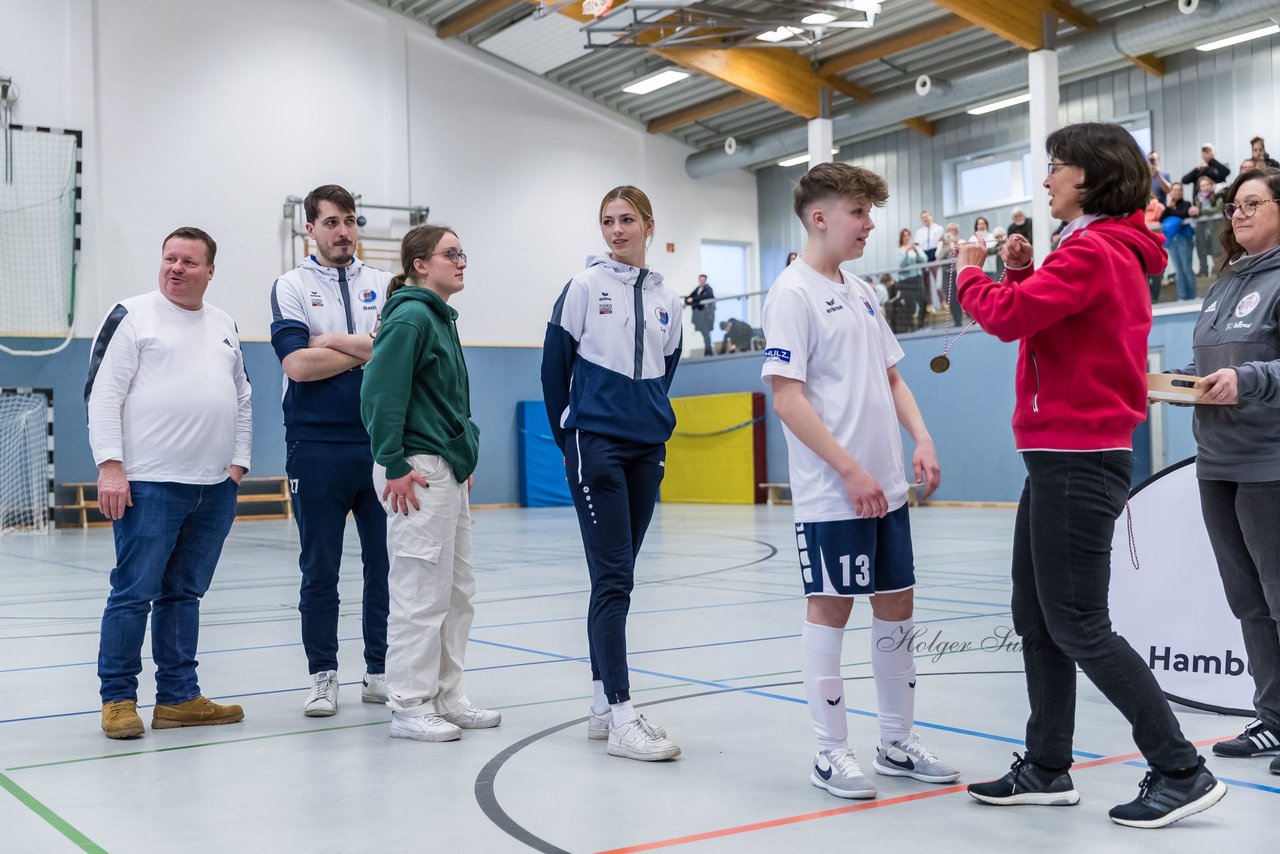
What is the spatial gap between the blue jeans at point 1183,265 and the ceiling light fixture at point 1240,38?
5.00 m

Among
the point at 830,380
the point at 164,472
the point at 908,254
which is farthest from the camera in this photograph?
the point at 908,254

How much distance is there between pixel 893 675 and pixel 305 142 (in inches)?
791

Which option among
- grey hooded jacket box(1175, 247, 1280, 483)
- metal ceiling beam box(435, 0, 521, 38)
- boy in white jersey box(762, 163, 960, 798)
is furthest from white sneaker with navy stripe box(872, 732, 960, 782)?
metal ceiling beam box(435, 0, 521, 38)

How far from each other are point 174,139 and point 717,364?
10.4 metres

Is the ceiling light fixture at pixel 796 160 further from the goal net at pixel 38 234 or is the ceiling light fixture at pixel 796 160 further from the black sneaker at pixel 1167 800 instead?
the black sneaker at pixel 1167 800

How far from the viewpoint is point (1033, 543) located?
2961 millimetres

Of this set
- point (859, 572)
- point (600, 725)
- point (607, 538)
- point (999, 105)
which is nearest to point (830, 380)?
point (859, 572)

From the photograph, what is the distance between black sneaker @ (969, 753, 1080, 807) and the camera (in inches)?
121

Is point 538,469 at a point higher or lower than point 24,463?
lower

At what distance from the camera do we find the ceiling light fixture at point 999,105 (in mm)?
21234

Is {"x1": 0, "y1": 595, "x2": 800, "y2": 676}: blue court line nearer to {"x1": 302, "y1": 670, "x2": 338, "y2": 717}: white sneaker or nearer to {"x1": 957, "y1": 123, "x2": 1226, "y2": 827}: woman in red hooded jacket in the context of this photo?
{"x1": 302, "y1": 670, "x2": 338, "y2": 717}: white sneaker

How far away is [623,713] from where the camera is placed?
148 inches

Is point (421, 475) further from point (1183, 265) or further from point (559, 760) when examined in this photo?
point (1183, 265)

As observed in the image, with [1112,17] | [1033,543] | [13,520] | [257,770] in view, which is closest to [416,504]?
[257,770]
